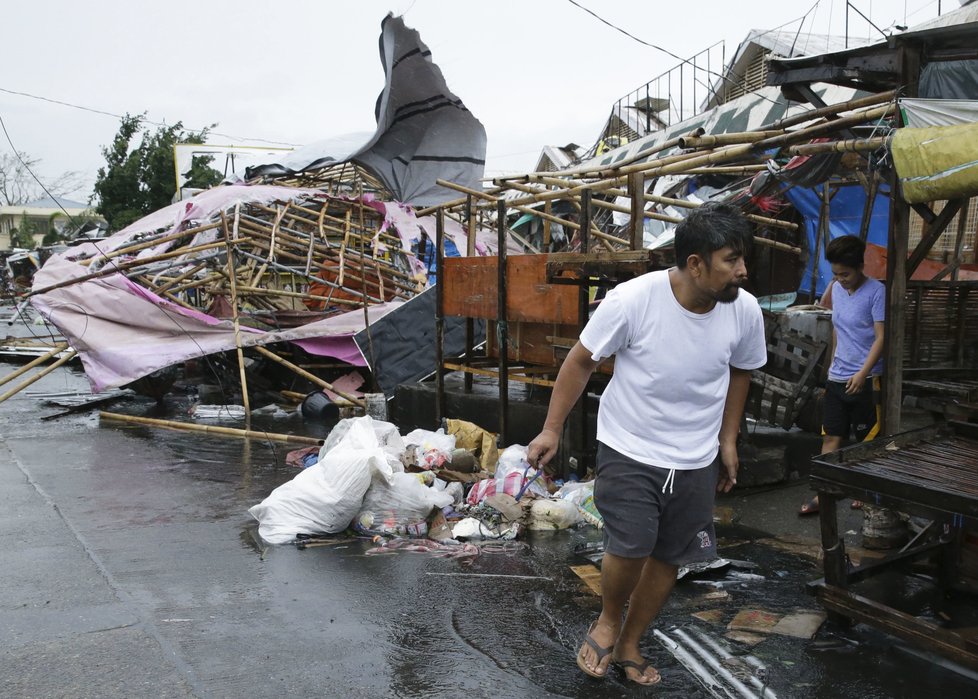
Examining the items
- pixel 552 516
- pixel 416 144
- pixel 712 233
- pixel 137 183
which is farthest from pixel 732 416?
pixel 137 183

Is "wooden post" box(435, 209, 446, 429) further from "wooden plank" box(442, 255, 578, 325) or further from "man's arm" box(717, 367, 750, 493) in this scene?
"man's arm" box(717, 367, 750, 493)

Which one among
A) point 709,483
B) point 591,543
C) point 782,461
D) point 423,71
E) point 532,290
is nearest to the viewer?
point 709,483

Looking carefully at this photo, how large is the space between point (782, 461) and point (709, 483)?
3.13m

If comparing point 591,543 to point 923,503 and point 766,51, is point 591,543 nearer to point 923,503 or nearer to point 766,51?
point 923,503

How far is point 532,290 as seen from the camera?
6816mm

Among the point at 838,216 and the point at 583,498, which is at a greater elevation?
the point at 838,216

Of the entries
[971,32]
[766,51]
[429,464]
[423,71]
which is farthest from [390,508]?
[766,51]

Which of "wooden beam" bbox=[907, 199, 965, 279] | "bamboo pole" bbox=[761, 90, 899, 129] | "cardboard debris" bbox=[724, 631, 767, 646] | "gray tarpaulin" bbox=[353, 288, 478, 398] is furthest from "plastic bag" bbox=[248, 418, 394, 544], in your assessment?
"gray tarpaulin" bbox=[353, 288, 478, 398]

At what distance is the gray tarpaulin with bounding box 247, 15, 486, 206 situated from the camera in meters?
16.3

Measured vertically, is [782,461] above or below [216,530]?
above

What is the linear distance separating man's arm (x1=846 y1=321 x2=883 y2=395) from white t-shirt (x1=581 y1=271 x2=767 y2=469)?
224 centimetres

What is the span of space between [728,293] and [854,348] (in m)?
2.57

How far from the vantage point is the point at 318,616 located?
3.91 m

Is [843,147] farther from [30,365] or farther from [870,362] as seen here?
[30,365]
